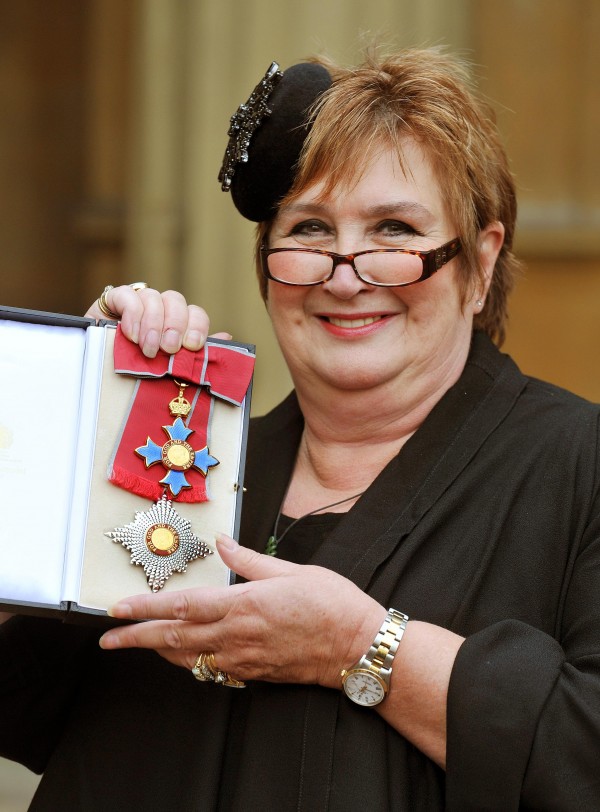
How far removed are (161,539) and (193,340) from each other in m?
0.36

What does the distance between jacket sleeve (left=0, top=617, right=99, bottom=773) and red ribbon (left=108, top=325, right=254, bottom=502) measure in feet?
1.55

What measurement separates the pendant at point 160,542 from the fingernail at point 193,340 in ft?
0.93

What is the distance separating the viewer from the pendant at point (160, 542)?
189cm

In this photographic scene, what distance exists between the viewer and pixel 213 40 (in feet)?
17.2

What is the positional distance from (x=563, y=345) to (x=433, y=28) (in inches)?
59.6

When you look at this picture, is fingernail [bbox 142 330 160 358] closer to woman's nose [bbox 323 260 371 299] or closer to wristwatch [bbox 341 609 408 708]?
woman's nose [bbox 323 260 371 299]

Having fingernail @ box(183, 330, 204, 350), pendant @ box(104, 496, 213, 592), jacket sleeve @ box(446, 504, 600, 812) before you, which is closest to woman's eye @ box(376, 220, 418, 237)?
fingernail @ box(183, 330, 204, 350)

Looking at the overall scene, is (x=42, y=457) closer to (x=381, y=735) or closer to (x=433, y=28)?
(x=381, y=735)

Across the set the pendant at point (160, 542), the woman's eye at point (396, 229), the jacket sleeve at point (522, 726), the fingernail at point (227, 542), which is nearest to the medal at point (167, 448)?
the pendant at point (160, 542)

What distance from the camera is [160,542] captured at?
1897mm

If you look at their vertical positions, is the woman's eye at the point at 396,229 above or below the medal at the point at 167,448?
above

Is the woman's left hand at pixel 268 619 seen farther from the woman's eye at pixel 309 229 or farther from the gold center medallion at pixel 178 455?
the woman's eye at pixel 309 229

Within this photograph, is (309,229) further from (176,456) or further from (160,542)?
(160,542)

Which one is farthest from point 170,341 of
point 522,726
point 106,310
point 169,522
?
point 522,726
